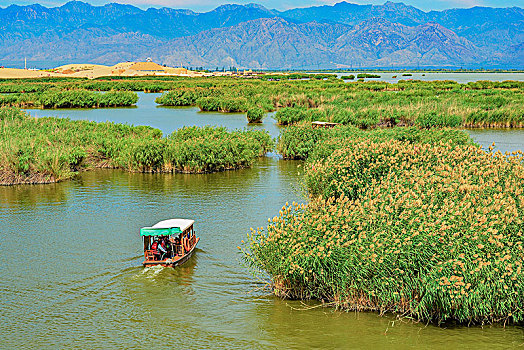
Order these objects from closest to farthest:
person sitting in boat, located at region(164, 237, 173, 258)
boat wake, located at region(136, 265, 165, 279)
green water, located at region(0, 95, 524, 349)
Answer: green water, located at region(0, 95, 524, 349) < boat wake, located at region(136, 265, 165, 279) < person sitting in boat, located at region(164, 237, 173, 258)

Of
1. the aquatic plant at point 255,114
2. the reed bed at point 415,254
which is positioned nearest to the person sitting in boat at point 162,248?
the reed bed at point 415,254

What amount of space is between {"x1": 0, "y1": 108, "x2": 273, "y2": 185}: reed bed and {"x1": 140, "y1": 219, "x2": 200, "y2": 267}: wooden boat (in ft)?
40.7

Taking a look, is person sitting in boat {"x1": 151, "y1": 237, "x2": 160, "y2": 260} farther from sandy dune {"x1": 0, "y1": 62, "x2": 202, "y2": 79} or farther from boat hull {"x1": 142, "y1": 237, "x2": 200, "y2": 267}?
sandy dune {"x1": 0, "y1": 62, "x2": 202, "y2": 79}

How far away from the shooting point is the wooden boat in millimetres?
14656

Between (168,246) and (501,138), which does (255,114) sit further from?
(168,246)

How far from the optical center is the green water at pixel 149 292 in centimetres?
1118

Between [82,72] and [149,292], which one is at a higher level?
[82,72]

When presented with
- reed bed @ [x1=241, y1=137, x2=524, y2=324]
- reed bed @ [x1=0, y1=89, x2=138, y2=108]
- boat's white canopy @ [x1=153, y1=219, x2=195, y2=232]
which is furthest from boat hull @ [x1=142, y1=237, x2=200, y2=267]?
reed bed @ [x1=0, y1=89, x2=138, y2=108]

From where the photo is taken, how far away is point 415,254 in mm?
11031

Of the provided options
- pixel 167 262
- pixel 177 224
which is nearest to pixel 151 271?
pixel 167 262

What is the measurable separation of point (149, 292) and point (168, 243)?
1.78m

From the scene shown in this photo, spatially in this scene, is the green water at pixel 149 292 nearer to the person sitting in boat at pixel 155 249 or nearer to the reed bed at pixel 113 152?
the person sitting in boat at pixel 155 249

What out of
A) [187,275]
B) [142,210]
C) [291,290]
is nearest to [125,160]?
[142,210]

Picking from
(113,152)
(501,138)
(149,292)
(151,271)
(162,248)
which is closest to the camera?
(149,292)
